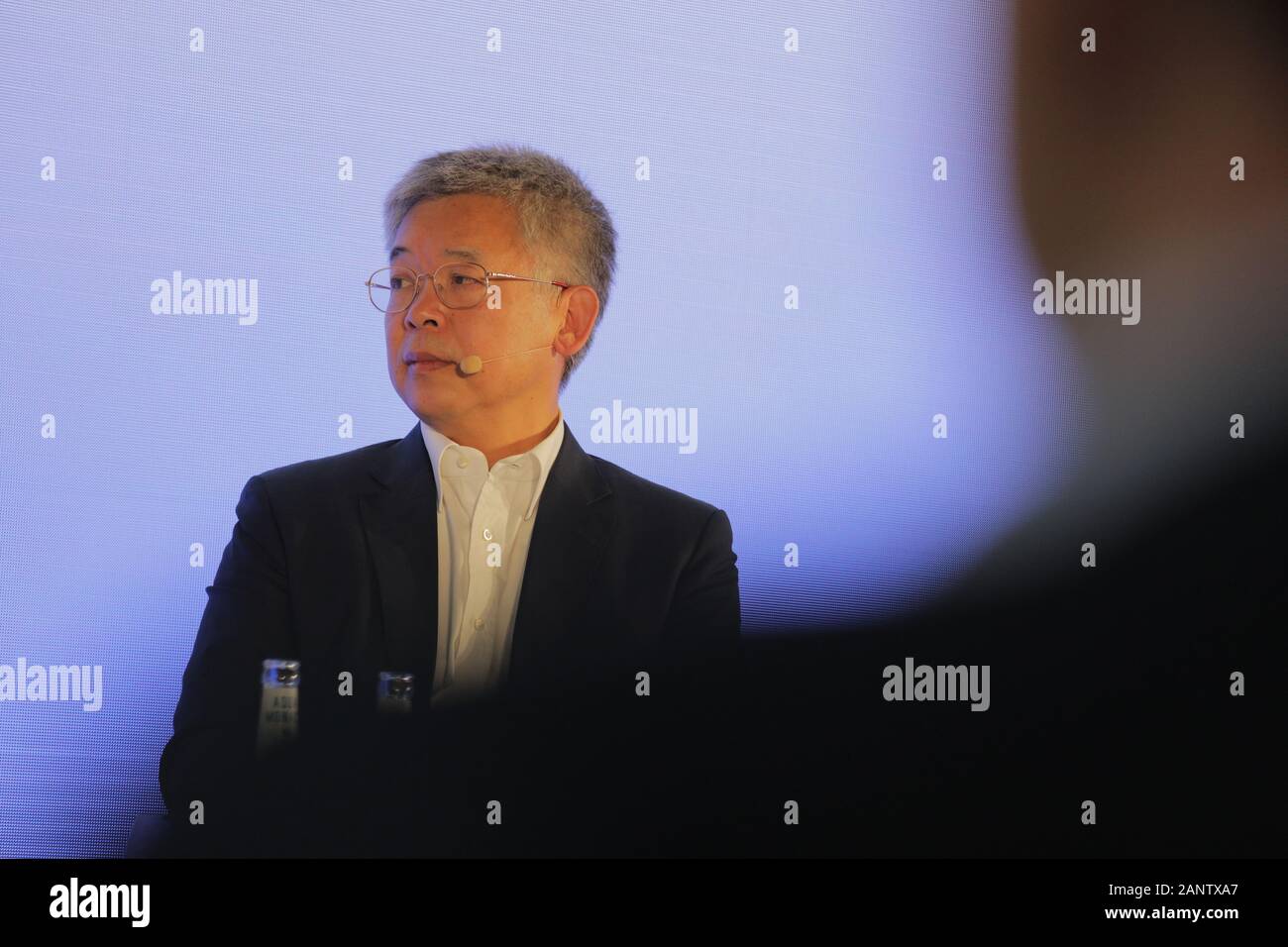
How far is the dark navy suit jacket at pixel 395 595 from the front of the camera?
2312 millimetres

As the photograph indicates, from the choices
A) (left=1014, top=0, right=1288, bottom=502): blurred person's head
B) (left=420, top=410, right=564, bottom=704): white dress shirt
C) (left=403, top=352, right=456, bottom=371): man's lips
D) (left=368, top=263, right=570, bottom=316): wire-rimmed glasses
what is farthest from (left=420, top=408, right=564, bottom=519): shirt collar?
(left=1014, top=0, right=1288, bottom=502): blurred person's head

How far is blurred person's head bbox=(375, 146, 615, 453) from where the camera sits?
2.29 metres

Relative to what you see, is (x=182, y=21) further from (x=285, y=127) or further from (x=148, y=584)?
(x=148, y=584)

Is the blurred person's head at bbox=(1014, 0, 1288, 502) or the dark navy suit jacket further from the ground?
the blurred person's head at bbox=(1014, 0, 1288, 502)

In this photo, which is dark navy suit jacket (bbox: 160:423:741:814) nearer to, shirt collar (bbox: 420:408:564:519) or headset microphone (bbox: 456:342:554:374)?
shirt collar (bbox: 420:408:564:519)

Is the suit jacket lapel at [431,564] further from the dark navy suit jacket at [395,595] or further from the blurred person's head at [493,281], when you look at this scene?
the blurred person's head at [493,281]

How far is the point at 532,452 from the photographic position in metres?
2.33

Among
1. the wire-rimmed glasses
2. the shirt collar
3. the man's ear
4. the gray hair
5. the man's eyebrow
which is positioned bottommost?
the shirt collar

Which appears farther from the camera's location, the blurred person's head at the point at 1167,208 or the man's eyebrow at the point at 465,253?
the blurred person's head at the point at 1167,208

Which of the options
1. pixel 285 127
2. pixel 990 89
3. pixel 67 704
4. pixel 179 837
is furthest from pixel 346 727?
pixel 990 89

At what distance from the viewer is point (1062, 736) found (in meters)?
2.40

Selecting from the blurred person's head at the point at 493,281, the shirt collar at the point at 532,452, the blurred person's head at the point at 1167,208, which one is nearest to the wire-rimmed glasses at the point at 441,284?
the blurred person's head at the point at 493,281

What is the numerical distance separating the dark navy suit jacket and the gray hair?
0.33 meters
